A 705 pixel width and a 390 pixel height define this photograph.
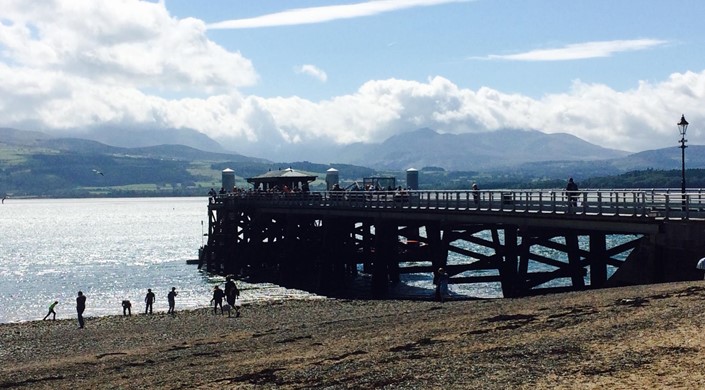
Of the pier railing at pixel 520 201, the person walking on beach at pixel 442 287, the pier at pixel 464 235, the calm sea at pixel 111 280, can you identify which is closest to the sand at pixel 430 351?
the person walking on beach at pixel 442 287

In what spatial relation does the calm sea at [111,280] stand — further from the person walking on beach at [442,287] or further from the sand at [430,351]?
the sand at [430,351]

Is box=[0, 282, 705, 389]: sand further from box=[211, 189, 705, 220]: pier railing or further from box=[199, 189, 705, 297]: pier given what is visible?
box=[211, 189, 705, 220]: pier railing

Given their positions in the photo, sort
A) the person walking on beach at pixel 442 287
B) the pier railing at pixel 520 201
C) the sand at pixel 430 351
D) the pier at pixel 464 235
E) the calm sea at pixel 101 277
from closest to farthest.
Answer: the sand at pixel 430 351
the pier at pixel 464 235
the pier railing at pixel 520 201
the person walking on beach at pixel 442 287
the calm sea at pixel 101 277

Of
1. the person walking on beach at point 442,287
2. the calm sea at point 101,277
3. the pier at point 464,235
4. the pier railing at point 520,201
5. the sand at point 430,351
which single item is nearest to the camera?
the sand at point 430,351

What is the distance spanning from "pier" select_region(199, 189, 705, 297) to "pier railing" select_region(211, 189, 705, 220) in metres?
0.07

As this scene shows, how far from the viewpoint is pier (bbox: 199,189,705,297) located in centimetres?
2930

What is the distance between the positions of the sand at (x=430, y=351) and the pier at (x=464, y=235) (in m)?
3.55

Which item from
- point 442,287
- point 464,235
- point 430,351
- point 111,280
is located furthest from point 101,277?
point 430,351

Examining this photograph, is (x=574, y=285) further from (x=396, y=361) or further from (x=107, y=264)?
(x=107, y=264)

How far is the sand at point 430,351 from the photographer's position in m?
16.7

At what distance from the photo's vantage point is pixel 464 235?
41.9 m

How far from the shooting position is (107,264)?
324ft

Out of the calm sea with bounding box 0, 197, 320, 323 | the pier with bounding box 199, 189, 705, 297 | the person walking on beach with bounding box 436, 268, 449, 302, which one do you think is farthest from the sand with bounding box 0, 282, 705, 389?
the calm sea with bounding box 0, 197, 320, 323

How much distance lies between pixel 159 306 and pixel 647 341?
41.9m
